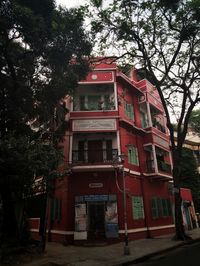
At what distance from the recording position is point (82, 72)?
1525cm

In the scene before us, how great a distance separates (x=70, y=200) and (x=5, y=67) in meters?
9.01

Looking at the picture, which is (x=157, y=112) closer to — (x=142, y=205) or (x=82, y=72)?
(x=142, y=205)

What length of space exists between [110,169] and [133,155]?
3.13m

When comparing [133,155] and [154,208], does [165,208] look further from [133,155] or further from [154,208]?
[133,155]

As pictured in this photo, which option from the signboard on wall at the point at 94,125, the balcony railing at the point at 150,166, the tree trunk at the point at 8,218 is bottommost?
the tree trunk at the point at 8,218

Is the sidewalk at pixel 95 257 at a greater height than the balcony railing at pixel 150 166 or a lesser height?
lesser

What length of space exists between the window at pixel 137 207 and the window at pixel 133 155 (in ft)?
8.62

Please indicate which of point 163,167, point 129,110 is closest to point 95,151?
point 129,110

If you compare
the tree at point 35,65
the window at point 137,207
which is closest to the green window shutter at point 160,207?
the window at point 137,207

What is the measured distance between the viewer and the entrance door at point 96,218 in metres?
16.3

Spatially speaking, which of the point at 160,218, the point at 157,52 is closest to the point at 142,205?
the point at 160,218

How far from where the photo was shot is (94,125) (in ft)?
58.3

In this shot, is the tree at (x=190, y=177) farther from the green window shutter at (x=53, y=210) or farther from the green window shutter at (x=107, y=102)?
the green window shutter at (x=53, y=210)

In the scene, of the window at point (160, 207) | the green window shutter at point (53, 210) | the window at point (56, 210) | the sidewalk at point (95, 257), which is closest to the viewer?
the sidewalk at point (95, 257)
